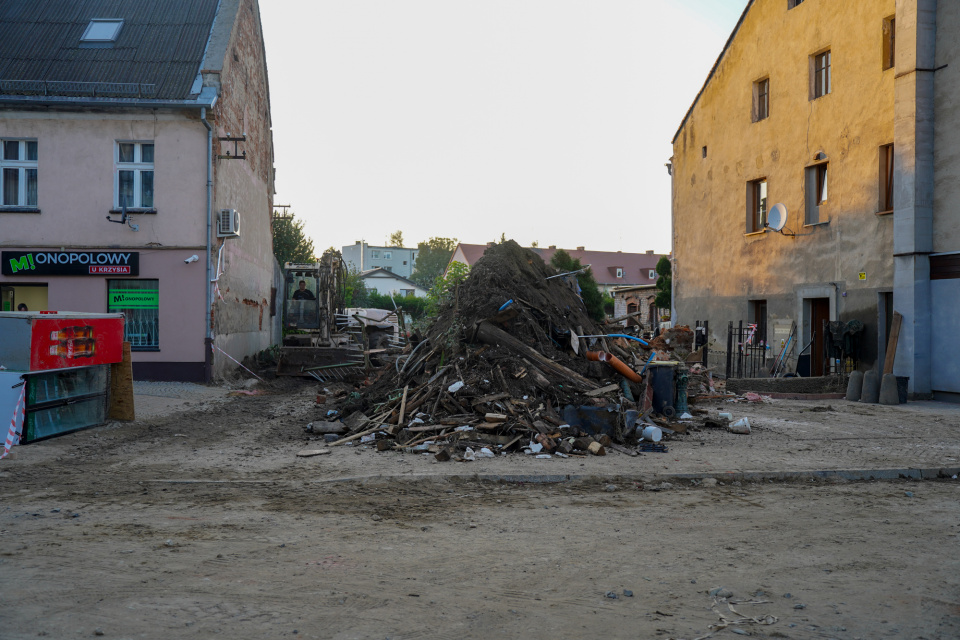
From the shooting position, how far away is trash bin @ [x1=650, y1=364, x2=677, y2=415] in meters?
12.2

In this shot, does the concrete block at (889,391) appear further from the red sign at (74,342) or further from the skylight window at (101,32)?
the skylight window at (101,32)

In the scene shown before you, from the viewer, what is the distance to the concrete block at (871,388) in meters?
15.6

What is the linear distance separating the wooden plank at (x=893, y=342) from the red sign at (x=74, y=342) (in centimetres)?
1583

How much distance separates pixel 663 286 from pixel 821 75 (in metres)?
17.1

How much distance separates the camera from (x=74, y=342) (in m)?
10.6

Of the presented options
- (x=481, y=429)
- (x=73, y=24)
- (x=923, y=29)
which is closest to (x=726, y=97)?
(x=923, y=29)

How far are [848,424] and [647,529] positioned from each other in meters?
8.02

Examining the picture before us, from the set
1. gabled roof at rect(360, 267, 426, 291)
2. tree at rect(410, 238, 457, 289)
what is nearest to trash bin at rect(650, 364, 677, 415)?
gabled roof at rect(360, 267, 426, 291)

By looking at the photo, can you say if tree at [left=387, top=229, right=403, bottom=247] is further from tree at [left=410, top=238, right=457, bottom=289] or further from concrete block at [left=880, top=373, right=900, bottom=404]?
concrete block at [left=880, top=373, right=900, bottom=404]

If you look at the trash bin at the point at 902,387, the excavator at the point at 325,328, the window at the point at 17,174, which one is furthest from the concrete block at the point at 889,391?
the window at the point at 17,174

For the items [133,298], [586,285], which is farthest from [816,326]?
[133,298]

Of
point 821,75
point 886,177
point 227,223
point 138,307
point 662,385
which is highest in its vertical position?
point 821,75

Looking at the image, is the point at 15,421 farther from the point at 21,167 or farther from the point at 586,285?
the point at 586,285

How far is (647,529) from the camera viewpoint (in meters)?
5.91
